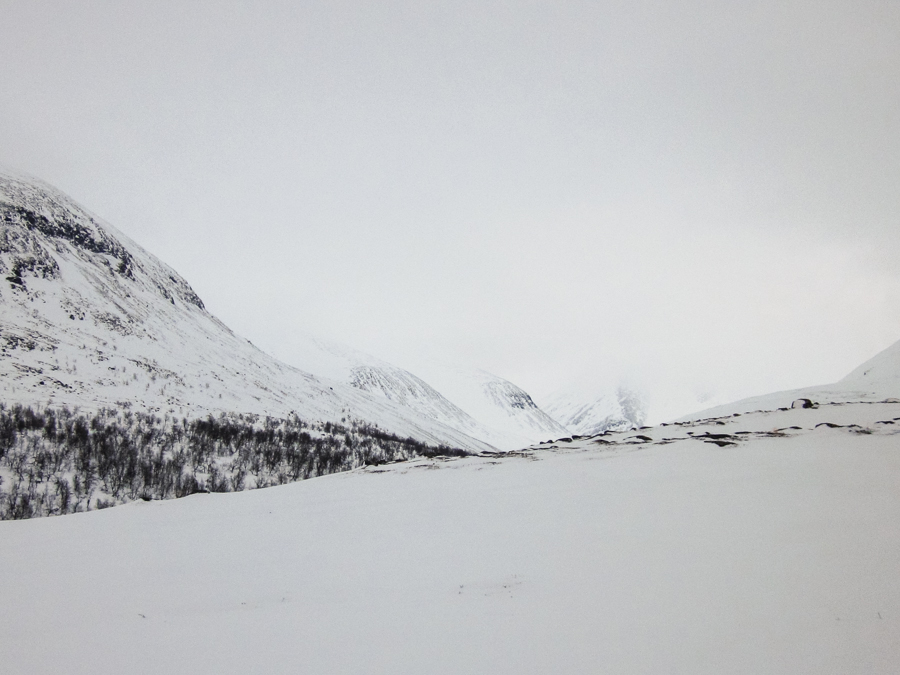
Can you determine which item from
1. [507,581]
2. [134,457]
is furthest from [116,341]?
[507,581]

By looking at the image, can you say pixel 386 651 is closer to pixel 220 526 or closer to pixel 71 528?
pixel 220 526

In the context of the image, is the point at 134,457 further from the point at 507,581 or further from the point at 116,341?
the point at 116,341

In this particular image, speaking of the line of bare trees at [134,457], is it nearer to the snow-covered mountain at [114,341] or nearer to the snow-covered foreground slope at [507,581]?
the snow-covered mountain at [114,341]

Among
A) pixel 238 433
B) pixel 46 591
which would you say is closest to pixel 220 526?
pixel 46 591

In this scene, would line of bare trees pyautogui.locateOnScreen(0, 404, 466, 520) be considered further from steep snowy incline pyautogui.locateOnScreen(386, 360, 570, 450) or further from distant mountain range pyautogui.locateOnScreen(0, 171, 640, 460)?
steep snowy incline pyautogui.locateOnScreen(386, 360, 570, 450)

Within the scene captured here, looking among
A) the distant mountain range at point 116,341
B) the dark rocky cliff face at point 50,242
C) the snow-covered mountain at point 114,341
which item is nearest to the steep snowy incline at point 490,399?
the distant mountain range at point 116,341

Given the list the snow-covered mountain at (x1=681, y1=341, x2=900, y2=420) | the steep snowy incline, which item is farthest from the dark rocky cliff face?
the steep snowy incline
